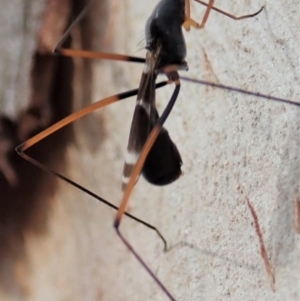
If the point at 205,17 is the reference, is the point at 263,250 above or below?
below

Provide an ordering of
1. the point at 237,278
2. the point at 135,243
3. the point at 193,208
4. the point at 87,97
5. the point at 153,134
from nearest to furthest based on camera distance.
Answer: the point at 153,134 < the point at 237,278 < the point at 193,208 < the point at 135,243 < the point at 87,97

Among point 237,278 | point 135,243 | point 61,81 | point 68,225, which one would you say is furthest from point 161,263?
point 61,81

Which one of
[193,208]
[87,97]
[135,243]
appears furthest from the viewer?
[87,97]

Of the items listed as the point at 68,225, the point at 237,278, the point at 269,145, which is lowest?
the point at 237,278

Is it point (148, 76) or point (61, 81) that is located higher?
point (61, 81)

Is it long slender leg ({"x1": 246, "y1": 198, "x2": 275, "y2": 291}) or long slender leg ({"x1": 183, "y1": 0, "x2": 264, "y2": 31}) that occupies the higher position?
long slender leg ({"x1": 183, "y1": 0, "x2": 264, "y2": 31})

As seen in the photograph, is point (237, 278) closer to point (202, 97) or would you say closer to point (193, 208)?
point (193, 208)

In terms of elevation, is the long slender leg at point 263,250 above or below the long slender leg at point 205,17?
below

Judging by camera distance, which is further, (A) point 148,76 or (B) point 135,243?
(B) point 135,243

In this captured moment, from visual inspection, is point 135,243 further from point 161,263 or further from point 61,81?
point 61,81

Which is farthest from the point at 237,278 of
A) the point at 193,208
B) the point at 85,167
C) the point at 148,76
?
the point at 85,167
